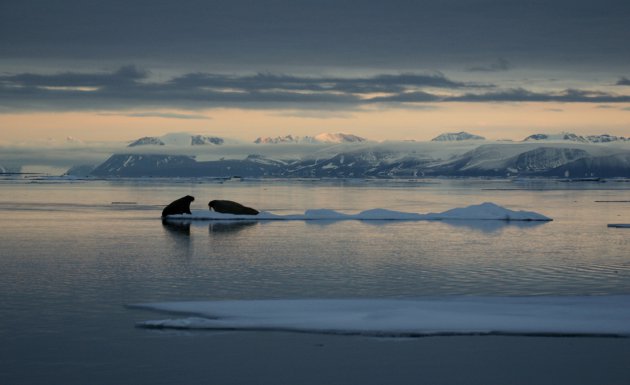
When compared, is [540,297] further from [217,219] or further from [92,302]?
[217,219]

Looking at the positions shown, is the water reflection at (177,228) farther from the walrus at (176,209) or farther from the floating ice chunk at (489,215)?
the floating ice chunk at (489,215)

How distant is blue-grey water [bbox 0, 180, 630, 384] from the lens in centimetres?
1567

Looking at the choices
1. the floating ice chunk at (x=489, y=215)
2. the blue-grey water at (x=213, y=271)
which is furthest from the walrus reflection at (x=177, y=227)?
the floating ice chunk at (x=489, y=215)

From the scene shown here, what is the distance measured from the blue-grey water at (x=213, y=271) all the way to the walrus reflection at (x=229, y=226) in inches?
4.7

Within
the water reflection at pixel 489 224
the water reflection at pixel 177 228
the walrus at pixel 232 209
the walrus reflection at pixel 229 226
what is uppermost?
the walrus at pixel 232 209

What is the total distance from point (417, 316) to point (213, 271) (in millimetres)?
10323

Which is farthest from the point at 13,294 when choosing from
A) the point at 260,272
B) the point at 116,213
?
the point at 116,213

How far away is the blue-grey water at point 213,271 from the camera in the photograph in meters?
15.7

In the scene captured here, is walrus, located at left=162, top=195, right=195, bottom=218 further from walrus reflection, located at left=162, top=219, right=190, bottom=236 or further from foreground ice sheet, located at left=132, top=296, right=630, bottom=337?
foreground ice sheet, located at left=132, top=296, right=630, bottom=337

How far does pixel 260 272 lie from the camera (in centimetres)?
2659

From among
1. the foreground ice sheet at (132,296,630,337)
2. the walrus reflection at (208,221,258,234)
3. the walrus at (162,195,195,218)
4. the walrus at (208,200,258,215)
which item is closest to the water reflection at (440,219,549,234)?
the walrus reflection at (208,221,258,234)

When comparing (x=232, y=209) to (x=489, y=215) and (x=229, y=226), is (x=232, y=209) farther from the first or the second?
(x=489, y=215)

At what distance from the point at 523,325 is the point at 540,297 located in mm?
3849

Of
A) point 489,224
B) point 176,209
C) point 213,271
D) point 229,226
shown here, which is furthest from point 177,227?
point 213,271
